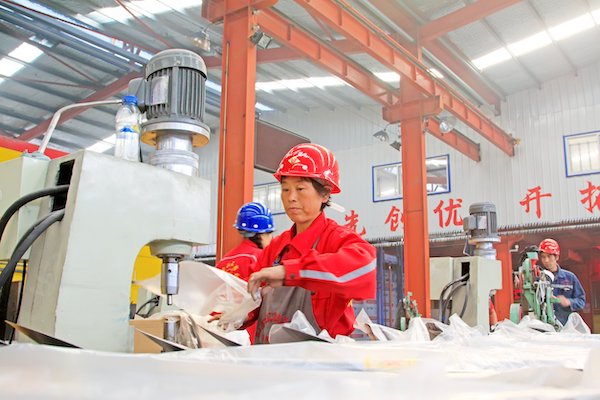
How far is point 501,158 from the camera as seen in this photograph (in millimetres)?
10945

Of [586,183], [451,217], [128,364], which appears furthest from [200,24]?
[128,364]

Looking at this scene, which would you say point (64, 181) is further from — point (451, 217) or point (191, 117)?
point (451, 217)

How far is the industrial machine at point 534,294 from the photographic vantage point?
4.82 meters

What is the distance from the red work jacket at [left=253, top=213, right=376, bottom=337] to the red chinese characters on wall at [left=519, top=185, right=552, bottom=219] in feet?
30.4

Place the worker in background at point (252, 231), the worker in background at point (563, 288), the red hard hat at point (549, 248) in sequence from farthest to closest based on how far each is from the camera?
the red hard hat at point (549, 248) → the worker in background at point (563, 288) → the worker in background at point (252, 231)

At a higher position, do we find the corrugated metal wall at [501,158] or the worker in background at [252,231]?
the corrugated metal wall at [501,158]

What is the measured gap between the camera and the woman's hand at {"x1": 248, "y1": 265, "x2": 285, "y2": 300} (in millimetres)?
1522

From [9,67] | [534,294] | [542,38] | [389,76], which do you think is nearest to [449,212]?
[389,76]

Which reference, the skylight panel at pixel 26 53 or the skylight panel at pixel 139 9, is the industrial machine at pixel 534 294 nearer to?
the skylight panel at pixel 139 9

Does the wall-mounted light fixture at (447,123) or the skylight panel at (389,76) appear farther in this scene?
the skylight panel at (389,76)

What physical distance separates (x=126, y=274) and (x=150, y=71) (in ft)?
2.25

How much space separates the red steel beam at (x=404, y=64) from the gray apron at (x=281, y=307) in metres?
4.75

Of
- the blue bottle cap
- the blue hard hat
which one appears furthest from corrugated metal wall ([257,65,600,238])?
the blue bottle cap

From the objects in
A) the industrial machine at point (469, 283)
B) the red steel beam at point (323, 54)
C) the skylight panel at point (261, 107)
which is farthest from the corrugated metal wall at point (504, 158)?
the industrial machine at point (469, 283)
